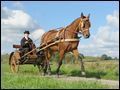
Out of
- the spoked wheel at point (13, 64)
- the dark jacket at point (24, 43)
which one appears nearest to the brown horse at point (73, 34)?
the dark jacket at point (24, 43)

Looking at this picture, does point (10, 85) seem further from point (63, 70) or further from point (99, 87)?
point (63, 70)

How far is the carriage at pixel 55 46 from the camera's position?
631 inches

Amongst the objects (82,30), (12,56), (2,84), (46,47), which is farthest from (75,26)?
(2,84)

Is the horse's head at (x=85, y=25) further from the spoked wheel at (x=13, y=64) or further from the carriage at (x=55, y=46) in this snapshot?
the spoked wheel at (x=13, y=64)

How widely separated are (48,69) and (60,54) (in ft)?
5.18

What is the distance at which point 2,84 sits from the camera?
481 inches

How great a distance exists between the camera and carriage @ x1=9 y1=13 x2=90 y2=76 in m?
16.0

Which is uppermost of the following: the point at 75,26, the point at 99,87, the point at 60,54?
the point at 75,26

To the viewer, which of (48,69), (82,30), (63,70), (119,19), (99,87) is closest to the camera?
(99,87)

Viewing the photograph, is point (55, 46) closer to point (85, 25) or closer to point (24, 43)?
point (24, 43)

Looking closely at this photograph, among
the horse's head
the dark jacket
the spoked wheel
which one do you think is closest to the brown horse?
the horse's head

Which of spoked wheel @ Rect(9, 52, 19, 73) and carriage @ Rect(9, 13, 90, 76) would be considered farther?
spoked wheel @ Rect(9, 52, 19, 73)

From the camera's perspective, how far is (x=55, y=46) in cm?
1727

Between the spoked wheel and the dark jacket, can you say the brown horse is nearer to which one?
the dark jacket
